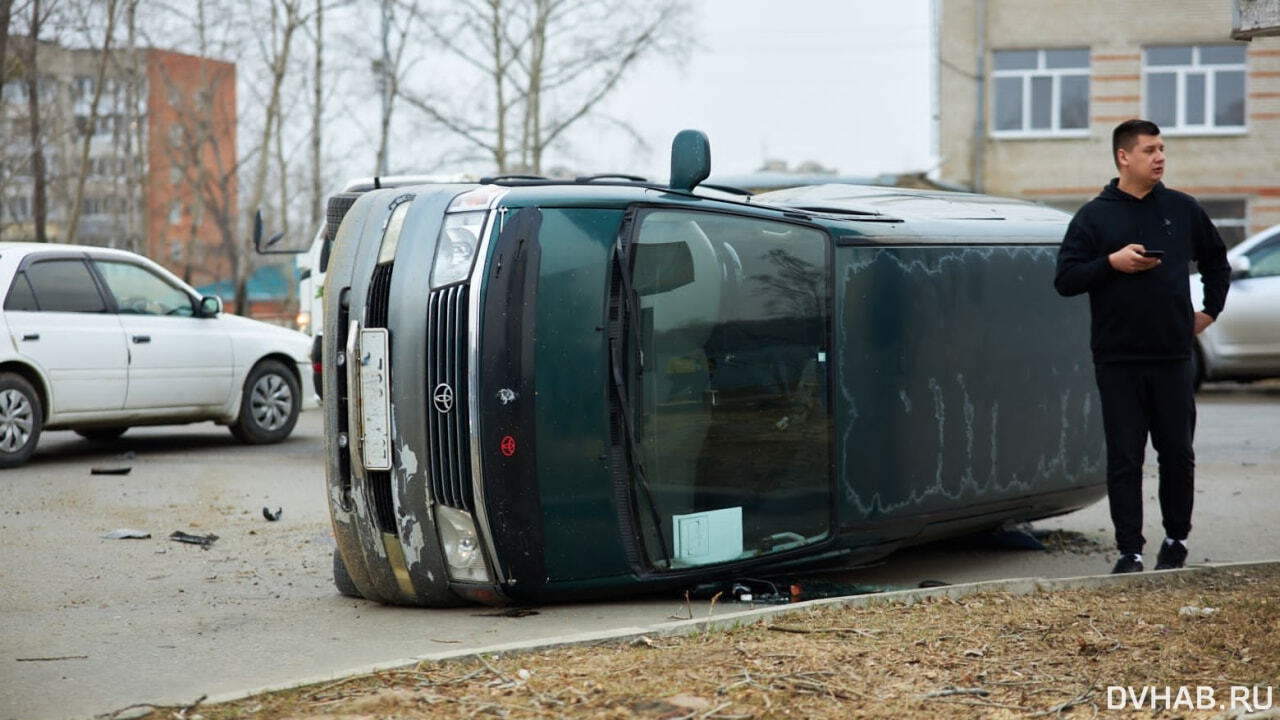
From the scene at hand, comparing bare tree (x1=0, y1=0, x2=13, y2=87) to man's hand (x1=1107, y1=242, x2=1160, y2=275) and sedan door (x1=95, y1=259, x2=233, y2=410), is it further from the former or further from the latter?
man's hand (x1=1107, y1=242, x2=1160, y2=275)

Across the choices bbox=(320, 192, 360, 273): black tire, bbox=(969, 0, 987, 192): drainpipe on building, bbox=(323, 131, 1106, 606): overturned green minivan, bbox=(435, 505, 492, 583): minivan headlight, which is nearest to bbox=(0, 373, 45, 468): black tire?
bbox=(320, 192, 360, 273): black tire

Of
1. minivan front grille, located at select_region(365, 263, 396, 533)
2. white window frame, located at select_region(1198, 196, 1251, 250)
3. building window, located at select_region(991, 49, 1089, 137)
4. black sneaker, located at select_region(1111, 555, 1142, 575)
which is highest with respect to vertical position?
building window, located at select_region(991, 49, 1089, 137)

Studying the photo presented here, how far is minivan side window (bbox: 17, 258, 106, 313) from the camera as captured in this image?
11016 mm

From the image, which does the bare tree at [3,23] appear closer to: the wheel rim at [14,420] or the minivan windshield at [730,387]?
the wheel rim at [14,420]

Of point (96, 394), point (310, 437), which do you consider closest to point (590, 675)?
point (96, 394)

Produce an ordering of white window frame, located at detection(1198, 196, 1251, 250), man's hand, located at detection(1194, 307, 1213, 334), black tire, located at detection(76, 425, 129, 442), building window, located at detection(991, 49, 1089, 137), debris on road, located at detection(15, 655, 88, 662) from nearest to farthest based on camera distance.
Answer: debris on road, located at detection(15, 655, 88, 662) < man's hand, located at detection(1194, 307, 1213, 334) < black tire, located at detection(76, 425, 129, 442) < white window frame, located at detection(1198, 196, 1251, 250) < building window, located at detection(991, 49, 1089, 137)

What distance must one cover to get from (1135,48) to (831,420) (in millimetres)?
29373

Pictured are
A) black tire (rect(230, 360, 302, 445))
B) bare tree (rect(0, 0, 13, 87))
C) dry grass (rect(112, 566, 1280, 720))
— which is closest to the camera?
dry grass (rect(112, 566, 1280, 720))

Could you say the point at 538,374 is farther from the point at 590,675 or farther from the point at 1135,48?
the point at 1135,48

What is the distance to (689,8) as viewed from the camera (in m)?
37.2

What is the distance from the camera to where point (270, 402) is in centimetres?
1282

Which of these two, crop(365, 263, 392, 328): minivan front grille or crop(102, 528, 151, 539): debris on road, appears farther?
crop(102, 528, 151, 539): debris on road

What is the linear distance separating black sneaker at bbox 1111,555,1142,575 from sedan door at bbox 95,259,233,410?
321 inches

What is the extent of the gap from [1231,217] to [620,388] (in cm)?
2987
